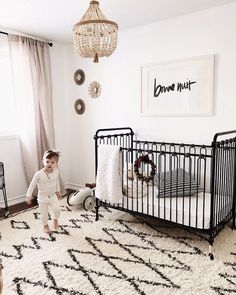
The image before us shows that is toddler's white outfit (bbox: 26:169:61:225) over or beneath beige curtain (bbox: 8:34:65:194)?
beneath

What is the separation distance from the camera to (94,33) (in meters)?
1.78

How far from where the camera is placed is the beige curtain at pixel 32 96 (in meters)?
3.46

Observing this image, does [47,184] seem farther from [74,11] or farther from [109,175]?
[74,11]

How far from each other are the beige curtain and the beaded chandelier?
1859 mm

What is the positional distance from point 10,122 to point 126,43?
179cm

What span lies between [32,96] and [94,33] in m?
2.02

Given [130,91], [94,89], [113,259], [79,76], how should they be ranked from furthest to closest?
1. [79,76]
2. [94,89]
3. [130,91]
4. [113,259]

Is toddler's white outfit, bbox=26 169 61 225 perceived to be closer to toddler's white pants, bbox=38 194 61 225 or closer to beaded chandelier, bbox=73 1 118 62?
toddler's white pants, bbox=38 194 61 225

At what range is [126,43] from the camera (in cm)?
341

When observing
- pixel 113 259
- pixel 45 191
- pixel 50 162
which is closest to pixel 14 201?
pixel 45 191

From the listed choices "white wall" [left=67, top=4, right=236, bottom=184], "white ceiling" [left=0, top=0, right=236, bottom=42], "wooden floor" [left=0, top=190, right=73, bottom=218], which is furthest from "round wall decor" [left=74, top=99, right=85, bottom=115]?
"wooden floor" [left=0, top=190, right=73, bottom=218]

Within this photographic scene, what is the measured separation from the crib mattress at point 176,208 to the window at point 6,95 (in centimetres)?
184

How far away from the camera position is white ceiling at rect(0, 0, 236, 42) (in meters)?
2.53

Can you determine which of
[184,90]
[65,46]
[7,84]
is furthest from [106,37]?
[65,46]
